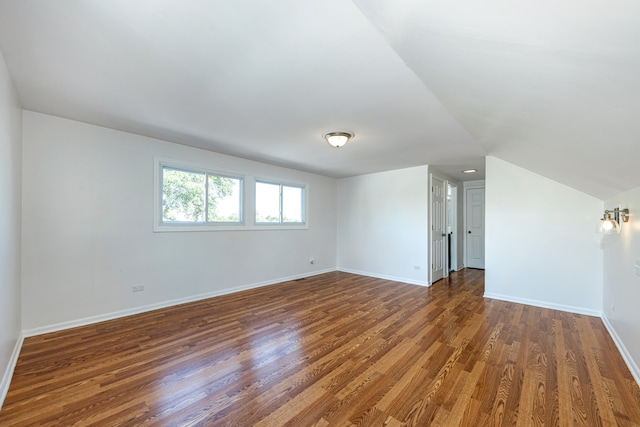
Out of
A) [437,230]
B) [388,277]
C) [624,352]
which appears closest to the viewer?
[624,352]

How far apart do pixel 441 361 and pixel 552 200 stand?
3088 mm

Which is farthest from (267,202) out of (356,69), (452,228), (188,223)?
(452,228)

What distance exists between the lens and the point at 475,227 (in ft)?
22.6

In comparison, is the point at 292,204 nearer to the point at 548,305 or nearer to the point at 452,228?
the point at 452,228

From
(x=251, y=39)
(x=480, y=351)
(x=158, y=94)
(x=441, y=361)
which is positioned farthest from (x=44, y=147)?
(x=480, y=351)

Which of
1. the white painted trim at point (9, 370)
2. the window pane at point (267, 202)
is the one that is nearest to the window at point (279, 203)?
the window pane at point (267, 202)

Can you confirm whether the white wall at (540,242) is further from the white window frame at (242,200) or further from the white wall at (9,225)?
the white wall at (9,225)

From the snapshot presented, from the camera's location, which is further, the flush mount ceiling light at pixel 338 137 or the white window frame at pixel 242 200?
the white window frame at pixel 242 200

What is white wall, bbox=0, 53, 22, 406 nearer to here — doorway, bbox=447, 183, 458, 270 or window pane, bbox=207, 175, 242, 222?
window pane, bbox=207, 175, 242, 222

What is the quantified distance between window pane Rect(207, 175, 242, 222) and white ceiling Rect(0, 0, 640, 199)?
142cm

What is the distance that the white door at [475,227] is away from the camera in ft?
22.2

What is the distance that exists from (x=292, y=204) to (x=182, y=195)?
2313 mm

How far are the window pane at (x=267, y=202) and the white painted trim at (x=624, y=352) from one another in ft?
16.1

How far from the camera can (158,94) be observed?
2.38 metres
